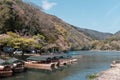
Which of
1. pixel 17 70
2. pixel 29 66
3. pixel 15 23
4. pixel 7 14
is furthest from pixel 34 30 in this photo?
pixel 17 70

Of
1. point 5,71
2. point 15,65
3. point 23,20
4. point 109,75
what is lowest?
point 109,75

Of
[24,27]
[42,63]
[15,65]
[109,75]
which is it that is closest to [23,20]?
[24,27]

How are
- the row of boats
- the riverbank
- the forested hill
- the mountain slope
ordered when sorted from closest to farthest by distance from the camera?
the riverbank, the row of boats, the forested hill, the mountain slope

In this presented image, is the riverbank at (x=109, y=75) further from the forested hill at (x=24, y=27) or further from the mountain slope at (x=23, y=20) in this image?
the mountain slope at (x=23, y=20)

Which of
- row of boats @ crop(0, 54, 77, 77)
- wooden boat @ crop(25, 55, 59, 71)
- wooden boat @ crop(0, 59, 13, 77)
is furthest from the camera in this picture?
wooden boat @ crop(25, 55, 59, 71)

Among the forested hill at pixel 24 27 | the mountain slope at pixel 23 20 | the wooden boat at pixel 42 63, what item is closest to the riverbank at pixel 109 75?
the wooden boat at pixel 42 63

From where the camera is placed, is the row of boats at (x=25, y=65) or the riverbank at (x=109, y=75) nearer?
the riverbank at (x=109, y=75)

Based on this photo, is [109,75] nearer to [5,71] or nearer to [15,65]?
[5,71]

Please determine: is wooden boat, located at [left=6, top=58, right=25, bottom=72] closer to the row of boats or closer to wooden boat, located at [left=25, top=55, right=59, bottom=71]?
the row of boats

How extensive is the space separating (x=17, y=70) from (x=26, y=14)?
179ft

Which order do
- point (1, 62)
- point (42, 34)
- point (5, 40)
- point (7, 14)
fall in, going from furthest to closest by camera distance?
1. point (42, 34)
2. point (7, 14)
3. point (5, 40)
4. point (1, 62)

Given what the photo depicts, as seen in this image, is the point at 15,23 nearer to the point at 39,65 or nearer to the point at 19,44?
the point at 19,44

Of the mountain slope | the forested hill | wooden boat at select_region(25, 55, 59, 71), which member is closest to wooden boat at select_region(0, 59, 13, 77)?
wooden boat at select_region(25, 55, 59, 71)

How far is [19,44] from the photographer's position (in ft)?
274
